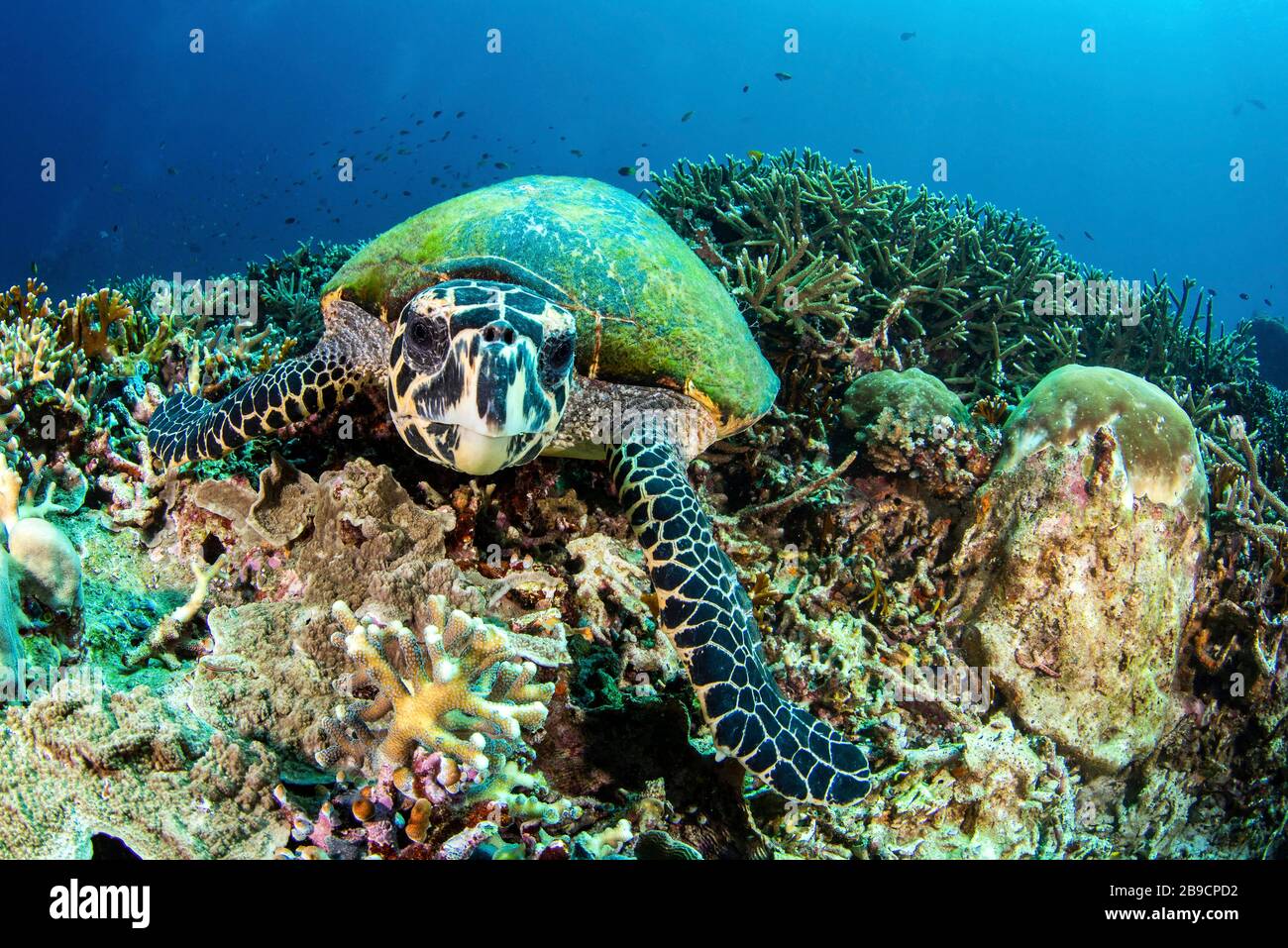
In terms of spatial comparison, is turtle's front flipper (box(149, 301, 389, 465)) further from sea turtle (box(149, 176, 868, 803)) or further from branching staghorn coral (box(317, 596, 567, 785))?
branching staghorn coral (box(317, 596, 567, 785))

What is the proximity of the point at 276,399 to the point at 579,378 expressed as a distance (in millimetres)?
1671

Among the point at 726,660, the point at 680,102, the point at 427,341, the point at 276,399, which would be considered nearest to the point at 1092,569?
the point at 726,660

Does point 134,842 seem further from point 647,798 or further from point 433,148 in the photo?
point 433,148

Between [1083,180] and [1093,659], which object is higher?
[1083,180]

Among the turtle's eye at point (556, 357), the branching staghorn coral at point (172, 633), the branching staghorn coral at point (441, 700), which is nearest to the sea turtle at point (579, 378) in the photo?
the turtle's eye at point (556, 357)

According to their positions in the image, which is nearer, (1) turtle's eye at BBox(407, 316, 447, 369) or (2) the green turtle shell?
(1) turtle's eye at BBox(407, 316, 447, 369)

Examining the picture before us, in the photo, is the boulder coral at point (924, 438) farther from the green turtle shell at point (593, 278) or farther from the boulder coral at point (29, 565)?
the boulder coral at point (29, 565)

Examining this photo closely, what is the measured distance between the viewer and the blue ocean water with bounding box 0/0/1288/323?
6888 cm

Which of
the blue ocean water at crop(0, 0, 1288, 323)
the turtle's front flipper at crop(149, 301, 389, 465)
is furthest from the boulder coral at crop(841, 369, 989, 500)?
the blue ocean water at crop(0, 0, 1288, 323)

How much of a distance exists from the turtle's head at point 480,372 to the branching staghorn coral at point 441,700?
2.64 feet

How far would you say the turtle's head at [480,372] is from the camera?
7.93ft

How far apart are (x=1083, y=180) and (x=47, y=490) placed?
476 ft
